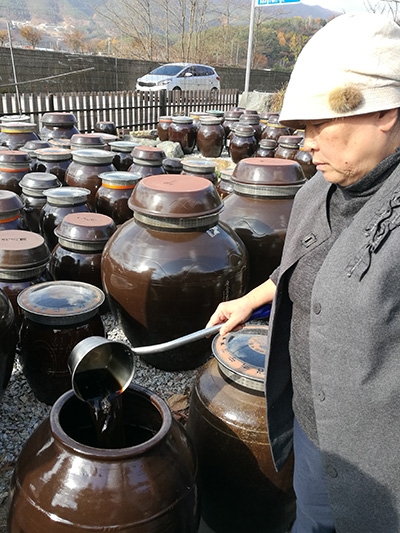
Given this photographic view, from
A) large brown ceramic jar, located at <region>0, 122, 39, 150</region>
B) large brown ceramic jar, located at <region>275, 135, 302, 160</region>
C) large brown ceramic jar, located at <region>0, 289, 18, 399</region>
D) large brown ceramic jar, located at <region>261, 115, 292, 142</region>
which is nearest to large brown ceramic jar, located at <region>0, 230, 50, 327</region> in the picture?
large brown ceramic jar, located at <region>0, 289, 18, 399</region>

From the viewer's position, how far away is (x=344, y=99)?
1.19m

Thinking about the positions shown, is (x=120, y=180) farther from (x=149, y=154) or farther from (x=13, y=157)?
(x=13, y=157)

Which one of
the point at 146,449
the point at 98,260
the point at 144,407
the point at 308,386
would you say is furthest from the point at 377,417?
the point at 98,260

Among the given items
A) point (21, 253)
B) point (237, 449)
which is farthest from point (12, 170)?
point (237, 449)

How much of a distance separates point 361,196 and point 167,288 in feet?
6.52

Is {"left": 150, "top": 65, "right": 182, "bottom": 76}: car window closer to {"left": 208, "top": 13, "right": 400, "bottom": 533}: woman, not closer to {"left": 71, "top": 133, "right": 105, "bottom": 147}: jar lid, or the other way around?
{"left": 71, "top": 133, "right": 105, "bottom": 147}: jar lid

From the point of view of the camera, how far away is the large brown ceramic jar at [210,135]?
36.9 ft

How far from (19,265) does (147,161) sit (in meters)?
3.32

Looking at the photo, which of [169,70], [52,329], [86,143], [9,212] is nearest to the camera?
[52,329]

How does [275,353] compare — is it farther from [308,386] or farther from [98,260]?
[98,260]

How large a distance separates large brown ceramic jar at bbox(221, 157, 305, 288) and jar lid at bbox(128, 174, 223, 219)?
83 centimetres

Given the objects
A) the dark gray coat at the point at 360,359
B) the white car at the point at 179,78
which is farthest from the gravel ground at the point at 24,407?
the white car at the point at 179,78

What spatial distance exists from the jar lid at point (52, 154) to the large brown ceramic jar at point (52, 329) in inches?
138

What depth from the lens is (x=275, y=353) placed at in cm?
171
